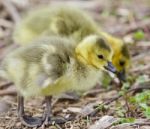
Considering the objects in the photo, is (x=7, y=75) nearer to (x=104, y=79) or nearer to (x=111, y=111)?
(x=111, y=111)

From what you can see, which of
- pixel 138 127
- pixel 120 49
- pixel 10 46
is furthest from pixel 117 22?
pixel 138 127

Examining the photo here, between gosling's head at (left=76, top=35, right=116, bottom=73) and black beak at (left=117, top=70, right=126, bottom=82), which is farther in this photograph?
black beak at (left=117, top=70, right=126, bottom=82)

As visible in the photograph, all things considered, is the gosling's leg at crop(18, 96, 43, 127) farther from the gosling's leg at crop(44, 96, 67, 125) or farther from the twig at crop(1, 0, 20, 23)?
the twig at crop(1, 0, 20, 23)

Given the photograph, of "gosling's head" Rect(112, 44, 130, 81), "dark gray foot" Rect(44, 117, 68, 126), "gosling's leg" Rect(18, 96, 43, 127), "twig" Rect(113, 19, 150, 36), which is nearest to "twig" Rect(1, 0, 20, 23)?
"twig" Rect(113, 19, 150, 36)

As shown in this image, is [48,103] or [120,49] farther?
[120,49]

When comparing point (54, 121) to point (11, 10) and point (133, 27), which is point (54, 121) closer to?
point (133, 27)

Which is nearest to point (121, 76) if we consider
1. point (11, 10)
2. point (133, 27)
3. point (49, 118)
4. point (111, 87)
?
point (111, 87)
